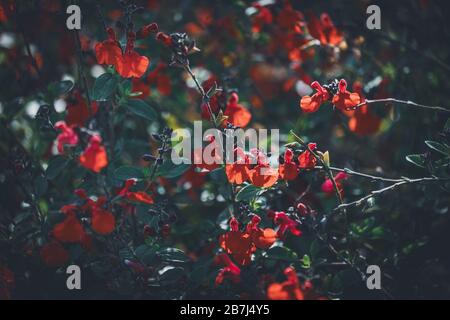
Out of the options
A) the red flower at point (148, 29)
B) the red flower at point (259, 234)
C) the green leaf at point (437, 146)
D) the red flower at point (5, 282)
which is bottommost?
the red flower at point (5, 282)

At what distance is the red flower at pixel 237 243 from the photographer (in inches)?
73.0

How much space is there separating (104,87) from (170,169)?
407mm

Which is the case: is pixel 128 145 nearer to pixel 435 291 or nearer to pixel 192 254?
pixel 192 254

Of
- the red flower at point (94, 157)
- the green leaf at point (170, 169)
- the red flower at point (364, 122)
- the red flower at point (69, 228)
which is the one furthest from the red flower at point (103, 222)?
the red flower at point (364, 122)

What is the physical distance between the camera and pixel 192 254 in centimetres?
261

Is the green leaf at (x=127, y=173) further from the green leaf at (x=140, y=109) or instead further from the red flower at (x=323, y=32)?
the red flower at (x=323, y=32)

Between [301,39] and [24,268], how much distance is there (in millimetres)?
1756

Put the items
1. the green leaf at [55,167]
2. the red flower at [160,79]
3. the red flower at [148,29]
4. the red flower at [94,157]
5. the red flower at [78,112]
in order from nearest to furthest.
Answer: the red flower at [94,157]
the red flower at [148,29]
the green leaf at [55,167]
the red flower at [78,112]
the red flower at [160,79]

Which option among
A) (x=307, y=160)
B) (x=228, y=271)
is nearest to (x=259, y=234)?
(x=228, y=271)

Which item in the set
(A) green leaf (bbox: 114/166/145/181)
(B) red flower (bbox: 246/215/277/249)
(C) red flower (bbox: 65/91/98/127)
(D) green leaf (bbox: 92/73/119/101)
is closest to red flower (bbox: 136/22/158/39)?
(D) green leaf (bbox: 92/73/119/101)

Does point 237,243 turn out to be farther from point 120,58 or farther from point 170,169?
point 120,58

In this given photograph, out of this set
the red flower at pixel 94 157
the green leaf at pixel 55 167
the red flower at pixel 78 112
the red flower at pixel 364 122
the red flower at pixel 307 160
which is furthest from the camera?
the red flower at pixel 364 122

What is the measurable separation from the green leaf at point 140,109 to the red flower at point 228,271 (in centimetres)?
63
